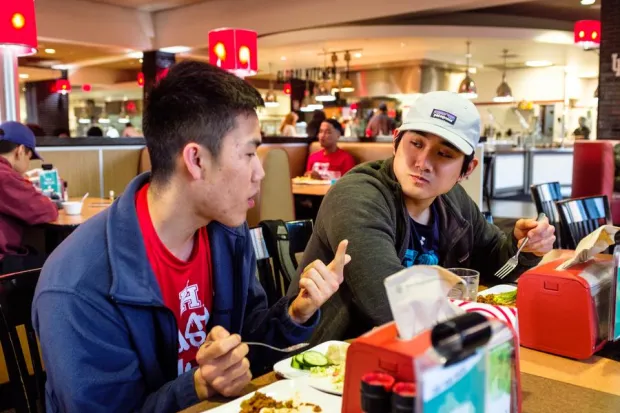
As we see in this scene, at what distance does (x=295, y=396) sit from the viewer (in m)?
1.12

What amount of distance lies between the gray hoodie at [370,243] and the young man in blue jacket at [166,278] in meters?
0.18

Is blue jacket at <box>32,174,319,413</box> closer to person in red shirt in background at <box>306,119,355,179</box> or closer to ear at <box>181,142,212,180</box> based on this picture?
ear at <box>181,142,212,180</box>

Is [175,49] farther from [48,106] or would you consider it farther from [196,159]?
[196,159]

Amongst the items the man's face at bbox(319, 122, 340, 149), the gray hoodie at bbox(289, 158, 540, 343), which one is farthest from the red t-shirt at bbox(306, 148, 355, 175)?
the gray hoodie at bbox(289, 158, 540, 343)

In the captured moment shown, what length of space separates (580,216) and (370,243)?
63.5 inches

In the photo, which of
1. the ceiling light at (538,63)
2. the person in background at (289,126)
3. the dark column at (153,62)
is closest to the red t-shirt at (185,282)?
the person in background at (289,126)

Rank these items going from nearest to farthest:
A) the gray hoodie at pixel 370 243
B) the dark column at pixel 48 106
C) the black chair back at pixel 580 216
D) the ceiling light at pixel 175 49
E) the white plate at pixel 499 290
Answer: the gray hoodie at pixel 370 243 → the white plate at pixel 499 290 → the black chair back at pixel 580 216 → the ceiling light at pixel 175 49 → the dark column at pixel 48 106

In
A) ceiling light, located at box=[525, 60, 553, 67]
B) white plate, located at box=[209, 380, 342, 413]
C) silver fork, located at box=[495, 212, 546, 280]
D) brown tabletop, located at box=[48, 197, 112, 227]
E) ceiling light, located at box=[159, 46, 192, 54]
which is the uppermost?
ceiling light, located at box=[525, 60, 553, 67]

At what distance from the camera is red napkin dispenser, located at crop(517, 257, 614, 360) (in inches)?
51.3

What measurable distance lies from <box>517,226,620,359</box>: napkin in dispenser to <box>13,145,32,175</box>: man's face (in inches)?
134

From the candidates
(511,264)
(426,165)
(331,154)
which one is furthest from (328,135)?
(426,165)

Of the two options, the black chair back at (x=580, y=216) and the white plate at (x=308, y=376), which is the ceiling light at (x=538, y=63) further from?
the white plate at (x=308, y=376)

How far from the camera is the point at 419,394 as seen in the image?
67 cm

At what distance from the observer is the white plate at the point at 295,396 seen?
3.49 feet
